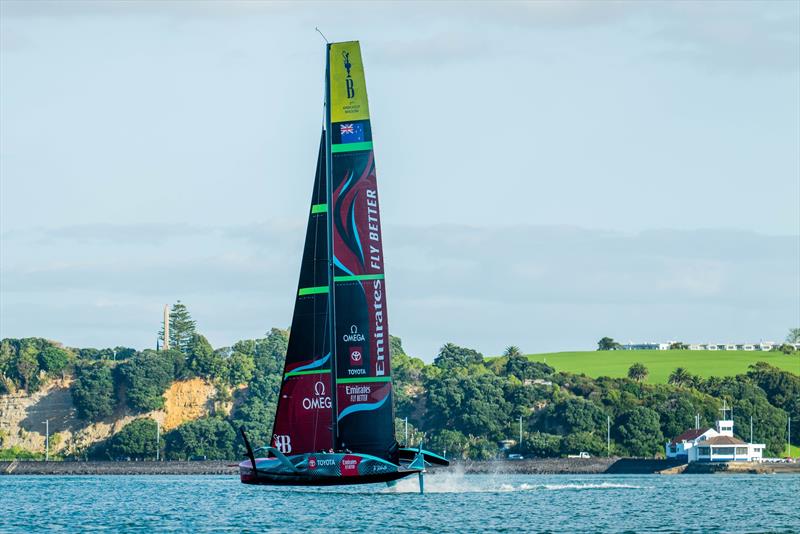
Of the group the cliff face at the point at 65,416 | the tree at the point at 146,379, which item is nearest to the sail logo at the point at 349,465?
the tree at the point at 146,379

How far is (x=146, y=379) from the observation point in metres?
185

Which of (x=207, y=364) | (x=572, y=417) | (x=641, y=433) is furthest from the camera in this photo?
(x=207, y=364)

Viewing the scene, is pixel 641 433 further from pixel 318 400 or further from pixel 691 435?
pixel 318 400

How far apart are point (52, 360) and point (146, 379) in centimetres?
1337

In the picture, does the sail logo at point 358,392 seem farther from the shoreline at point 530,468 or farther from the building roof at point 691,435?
the building roof at point 691,435

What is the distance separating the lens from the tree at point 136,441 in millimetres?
173500

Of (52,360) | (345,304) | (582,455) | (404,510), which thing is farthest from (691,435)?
(404,510)

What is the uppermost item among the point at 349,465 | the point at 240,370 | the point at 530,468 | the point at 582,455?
the point at 240,370

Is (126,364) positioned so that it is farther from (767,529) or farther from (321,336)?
(767,529)

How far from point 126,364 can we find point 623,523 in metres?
132

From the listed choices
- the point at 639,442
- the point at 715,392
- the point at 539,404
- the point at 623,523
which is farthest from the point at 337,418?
the point at 715,392

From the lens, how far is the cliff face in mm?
186750

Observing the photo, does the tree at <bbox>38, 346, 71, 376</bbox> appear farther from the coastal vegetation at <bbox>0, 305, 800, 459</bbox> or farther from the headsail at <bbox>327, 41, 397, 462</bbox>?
the headsail at <bbox>327, 41, 397, 462</bbox>

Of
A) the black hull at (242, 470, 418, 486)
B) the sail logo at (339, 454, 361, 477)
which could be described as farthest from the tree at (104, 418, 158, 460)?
the sail logo at (339, 454, 361, 477)
